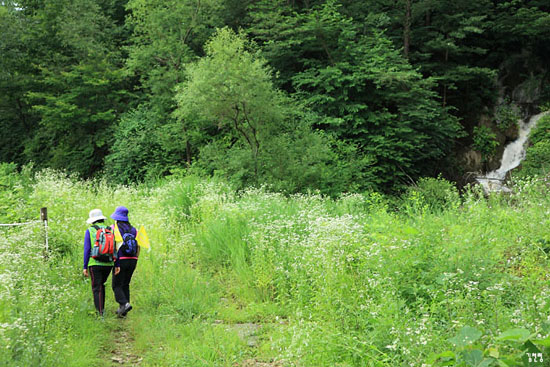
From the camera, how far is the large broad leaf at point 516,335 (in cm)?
264

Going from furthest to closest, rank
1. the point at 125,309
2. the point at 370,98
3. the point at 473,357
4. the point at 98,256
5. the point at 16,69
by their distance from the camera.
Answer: the point at 16,69 → the point at 370,98 → the point at 125,309 → the point at 98,256 → the point at 473,357

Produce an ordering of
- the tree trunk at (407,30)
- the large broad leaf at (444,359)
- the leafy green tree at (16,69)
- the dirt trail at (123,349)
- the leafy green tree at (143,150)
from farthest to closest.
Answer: the leafy green tree at (16,69) → the tree trunk at (407,30) → the leafy green tree at (143,150) → the dirt trail at (123,349) → the large broad leaf at (444,359)

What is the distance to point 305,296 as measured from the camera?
5344 millimetres

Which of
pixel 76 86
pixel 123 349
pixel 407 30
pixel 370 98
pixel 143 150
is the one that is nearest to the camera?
pixel 123 349

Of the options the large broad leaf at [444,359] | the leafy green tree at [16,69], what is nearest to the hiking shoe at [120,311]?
the large broad leaf at [444,359]

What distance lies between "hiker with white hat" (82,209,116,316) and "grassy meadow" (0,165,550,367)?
0.24 meters

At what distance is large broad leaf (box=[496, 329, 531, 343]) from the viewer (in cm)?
264

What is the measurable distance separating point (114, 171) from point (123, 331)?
589 inches

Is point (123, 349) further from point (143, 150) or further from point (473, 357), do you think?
point (143, 150)

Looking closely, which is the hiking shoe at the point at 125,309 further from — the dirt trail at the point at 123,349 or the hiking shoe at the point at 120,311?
the dirt trail at the point at 123,349

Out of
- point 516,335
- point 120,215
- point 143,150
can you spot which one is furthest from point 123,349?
point 143,150

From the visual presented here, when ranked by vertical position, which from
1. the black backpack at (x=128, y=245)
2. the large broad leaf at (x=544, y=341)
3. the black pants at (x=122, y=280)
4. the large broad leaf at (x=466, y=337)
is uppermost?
the large broad leaf at (x=544, y=341)

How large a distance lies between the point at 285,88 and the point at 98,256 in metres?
16.7

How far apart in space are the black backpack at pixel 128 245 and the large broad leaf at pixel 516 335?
4.84 metres
